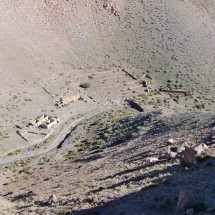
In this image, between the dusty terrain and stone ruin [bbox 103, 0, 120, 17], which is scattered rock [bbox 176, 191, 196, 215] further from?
stone ruin [bbox 103, 0, 120, 17]

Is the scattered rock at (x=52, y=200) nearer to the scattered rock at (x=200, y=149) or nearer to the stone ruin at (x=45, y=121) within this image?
the scattered rock at (x=200, y=149)

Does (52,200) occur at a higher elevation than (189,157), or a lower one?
lower

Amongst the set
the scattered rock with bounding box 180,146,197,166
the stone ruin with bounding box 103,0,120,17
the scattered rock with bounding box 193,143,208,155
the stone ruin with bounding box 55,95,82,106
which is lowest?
the scattered rock with bounding box 180,146,197,166

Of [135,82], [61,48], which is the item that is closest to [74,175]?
[135,82]

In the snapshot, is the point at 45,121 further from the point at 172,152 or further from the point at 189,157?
the point at 189,157

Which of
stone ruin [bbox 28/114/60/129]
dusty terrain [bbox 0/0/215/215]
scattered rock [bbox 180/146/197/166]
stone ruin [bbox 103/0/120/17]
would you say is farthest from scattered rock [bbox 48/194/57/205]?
stone ruin [bbox 103/0/120/17]

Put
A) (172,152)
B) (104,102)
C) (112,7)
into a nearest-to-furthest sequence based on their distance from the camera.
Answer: (172,152)
(104,102)
(112,7)

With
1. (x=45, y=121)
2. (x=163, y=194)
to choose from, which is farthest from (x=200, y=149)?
(x=45, y=121)

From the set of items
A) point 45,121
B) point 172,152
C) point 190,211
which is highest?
point 45,121

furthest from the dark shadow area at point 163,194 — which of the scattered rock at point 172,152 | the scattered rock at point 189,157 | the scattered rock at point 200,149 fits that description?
the scattered rock at point 172,152
